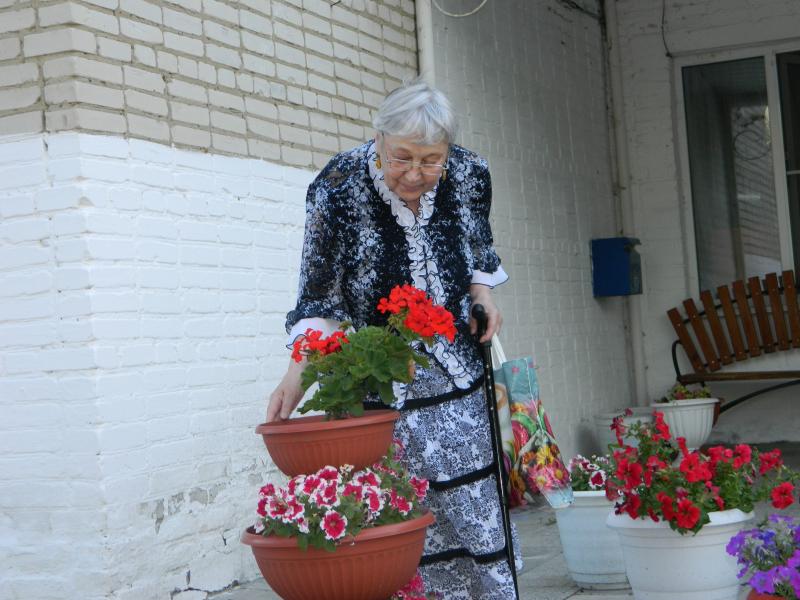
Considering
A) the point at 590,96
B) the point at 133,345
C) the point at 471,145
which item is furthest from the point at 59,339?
the point at 590,96

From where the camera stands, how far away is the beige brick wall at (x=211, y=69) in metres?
4.21

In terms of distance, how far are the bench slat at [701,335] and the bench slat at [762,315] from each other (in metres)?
0.36

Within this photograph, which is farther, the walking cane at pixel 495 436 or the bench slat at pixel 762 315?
the bench slat at pixel 762 315

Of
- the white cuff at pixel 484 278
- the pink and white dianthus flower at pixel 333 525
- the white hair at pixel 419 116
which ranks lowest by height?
the pink and white dianthus flower at pixel 333 525

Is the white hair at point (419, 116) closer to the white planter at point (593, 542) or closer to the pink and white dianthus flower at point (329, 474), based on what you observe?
the pink and white dianthus flower at point (329, 474)

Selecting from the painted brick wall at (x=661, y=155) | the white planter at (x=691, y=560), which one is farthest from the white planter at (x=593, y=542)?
the painted brick wall at (x=661, y=155)

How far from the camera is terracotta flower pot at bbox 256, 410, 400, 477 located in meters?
2.75

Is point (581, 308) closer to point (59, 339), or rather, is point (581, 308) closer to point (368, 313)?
point (59, 339)

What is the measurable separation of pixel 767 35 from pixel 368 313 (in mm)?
6870

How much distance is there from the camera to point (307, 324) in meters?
3.07

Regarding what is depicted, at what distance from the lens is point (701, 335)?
30.1 feet

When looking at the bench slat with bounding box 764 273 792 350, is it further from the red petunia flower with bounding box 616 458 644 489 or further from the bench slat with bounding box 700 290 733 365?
the red petunia flower with bounding box 616 458 644 489

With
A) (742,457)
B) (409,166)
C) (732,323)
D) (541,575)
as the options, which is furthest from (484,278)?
(732,323)

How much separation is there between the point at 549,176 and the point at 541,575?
12.6 ft
